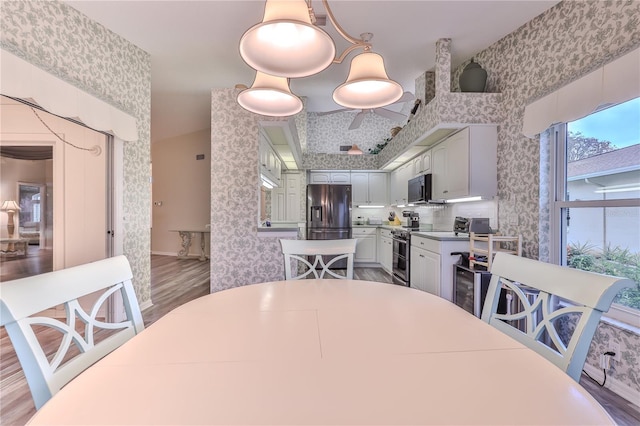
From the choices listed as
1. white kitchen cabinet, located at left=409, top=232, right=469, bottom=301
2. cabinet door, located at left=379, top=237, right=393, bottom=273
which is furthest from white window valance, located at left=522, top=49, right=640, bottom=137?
cabinet door, located at left=379, top=237, right=393, bottom=273

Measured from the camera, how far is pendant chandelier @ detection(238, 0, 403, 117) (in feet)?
2.98

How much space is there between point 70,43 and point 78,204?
153 centimetres

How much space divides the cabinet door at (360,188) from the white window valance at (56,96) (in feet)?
13.9

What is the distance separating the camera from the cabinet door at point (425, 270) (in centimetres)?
296

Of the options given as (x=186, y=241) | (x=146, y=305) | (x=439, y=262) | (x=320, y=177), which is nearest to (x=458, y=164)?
(x=439, y=262)

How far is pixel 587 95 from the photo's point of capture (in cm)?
192

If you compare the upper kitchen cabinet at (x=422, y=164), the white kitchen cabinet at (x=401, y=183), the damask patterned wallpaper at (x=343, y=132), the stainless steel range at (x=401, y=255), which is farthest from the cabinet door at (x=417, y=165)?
the damask patterned wallpaper at (x=343, y=132)

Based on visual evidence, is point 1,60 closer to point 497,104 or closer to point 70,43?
point 70,43

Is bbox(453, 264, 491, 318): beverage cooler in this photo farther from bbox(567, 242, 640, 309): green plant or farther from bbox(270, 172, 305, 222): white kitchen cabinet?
bbox(270, 172, 305, 222): white kitchen cabinet

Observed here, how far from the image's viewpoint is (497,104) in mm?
2943

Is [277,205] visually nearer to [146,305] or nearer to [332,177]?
[332,177]

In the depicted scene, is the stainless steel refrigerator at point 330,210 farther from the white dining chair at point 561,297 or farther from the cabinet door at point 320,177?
the white dining chair at point 561,297

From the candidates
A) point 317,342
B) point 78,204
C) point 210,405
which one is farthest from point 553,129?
point 78,204

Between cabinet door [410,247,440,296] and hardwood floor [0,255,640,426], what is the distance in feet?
3.50
